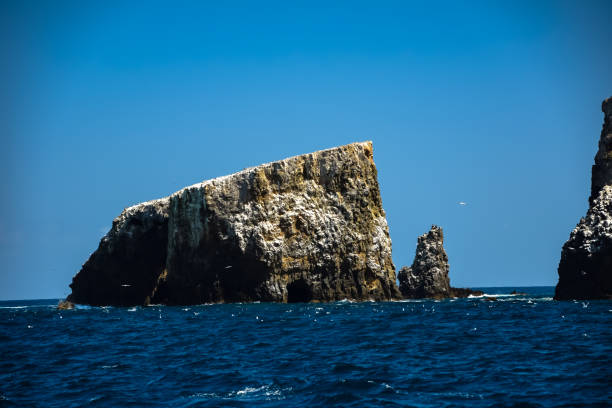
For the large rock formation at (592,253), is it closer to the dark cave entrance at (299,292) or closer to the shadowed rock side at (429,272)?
the dark cave entrance at (299,292)

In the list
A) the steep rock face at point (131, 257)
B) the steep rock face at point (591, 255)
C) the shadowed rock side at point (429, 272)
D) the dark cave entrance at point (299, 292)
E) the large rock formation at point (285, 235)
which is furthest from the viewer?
the shadowed rock side at point (429, 272)

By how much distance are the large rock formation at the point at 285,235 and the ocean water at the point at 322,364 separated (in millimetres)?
27427

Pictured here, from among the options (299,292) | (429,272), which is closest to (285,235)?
(299,292)

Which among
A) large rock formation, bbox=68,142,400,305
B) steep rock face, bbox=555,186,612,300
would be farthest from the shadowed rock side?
steep rock face, bbox=555,186,612,300

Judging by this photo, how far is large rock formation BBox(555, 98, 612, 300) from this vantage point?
53.7 meters

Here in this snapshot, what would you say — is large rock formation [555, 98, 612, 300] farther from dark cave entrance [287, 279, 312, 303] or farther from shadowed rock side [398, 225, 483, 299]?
shadowed rock side [398, 225, 483, 299]

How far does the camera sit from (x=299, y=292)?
7088 cm

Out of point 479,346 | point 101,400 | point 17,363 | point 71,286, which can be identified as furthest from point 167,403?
point 71,286

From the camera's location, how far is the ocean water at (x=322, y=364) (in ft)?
64.1

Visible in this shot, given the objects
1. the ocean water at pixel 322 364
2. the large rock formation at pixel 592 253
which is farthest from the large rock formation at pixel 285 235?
the ocean water at pixel 322 364

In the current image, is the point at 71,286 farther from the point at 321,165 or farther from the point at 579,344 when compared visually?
the point at 579,344

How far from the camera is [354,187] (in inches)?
2817

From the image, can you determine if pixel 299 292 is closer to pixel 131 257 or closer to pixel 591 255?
pixel 131 257

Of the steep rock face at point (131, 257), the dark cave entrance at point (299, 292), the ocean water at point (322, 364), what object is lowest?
the ocean water at point (322, 364)
